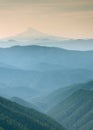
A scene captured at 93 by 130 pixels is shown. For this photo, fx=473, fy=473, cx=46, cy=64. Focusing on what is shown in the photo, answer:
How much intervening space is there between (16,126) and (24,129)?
3.59 meters

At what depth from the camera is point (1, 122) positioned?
199 m

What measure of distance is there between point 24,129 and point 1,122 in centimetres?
1014

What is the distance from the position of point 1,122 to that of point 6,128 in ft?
22.9

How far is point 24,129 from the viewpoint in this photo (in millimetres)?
198500

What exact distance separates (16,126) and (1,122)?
21.7ft

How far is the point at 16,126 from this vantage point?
19825 cm

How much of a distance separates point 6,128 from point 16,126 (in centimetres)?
665

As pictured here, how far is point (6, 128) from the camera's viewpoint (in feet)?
632
